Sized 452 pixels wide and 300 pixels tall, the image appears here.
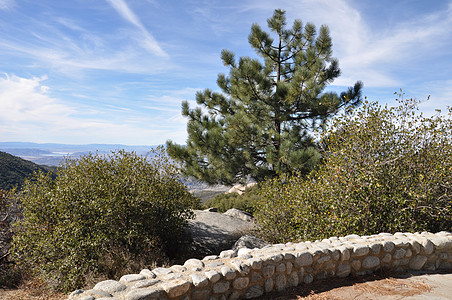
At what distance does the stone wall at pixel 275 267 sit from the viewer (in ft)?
10.5

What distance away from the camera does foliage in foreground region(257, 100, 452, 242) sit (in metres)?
5.79

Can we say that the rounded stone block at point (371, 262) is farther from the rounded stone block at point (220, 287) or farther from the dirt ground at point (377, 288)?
the rounded stone block at point (220, 287)

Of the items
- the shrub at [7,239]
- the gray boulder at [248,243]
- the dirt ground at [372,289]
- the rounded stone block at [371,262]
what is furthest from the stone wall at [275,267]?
the shrub at [7,239]

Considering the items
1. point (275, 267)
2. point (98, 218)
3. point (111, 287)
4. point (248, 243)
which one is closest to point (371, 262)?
point (275, 267)

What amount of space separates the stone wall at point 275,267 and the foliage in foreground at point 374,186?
0.74 m

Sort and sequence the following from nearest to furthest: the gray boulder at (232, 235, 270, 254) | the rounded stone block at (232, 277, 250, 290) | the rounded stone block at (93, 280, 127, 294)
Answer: the rounded stone block at (93, 280, 127, 294), the rounded stone block at (232, 277, 250, 290), the gray boulder at (232, 235, 270, 254)

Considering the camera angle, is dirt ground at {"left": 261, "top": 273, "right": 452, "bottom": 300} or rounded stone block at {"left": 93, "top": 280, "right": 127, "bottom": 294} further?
dirt ground at {"left": 261, "top": 273, "right": 452, "bottom": 300}

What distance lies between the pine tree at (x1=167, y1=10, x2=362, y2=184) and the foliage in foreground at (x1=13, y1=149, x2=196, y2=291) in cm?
421

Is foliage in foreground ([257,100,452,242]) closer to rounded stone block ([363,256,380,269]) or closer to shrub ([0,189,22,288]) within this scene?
rounded stone block ([363,256,380,269])

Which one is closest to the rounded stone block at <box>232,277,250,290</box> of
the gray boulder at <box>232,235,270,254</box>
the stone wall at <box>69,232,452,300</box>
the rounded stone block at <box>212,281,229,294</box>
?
the stone wall at <box>69,232,452,300</box>

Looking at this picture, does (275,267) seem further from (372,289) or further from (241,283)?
(372,289)

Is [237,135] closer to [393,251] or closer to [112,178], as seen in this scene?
[112,178]

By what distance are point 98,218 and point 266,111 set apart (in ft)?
24.0

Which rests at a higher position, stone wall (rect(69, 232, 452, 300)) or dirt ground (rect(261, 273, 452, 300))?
stone wall (rect(69, 232, 452, 300))
